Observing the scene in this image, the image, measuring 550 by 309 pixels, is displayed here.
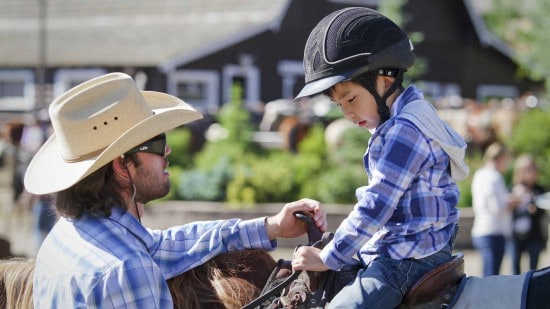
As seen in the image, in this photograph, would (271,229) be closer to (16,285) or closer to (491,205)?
(16,285)

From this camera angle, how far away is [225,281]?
3.67m

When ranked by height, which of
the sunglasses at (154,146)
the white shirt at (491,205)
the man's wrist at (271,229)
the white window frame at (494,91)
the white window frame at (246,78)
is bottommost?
the white window frame at (494,91)

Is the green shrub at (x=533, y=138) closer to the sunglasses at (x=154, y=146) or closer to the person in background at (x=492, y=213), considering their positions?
the person in background at (x=492, y=213)

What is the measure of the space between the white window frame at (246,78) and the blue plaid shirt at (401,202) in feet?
89.4

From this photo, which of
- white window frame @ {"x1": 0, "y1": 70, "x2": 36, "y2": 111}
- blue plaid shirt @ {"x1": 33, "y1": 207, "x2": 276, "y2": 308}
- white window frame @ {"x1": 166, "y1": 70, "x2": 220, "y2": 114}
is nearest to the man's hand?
blue plaid shirt @ {"x1": 33, "y1": 207, "x2": 276, "y2": 308}

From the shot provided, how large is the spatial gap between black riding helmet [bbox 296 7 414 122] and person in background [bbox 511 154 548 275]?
275 inches

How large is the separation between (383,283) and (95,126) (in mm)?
1162

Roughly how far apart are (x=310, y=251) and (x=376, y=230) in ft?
0.91

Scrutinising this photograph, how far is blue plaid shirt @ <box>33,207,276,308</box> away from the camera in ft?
10.3

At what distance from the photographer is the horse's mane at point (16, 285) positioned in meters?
3.78

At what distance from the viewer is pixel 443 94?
114 ft

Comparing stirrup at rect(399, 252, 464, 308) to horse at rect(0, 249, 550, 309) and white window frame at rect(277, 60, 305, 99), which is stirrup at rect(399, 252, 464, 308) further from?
white window frame at rect(277, 60, 305, 99)

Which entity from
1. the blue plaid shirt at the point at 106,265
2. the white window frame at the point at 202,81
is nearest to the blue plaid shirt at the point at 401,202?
the blue plaid shirt at the point at 106,265

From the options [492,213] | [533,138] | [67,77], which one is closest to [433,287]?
[492,213]
